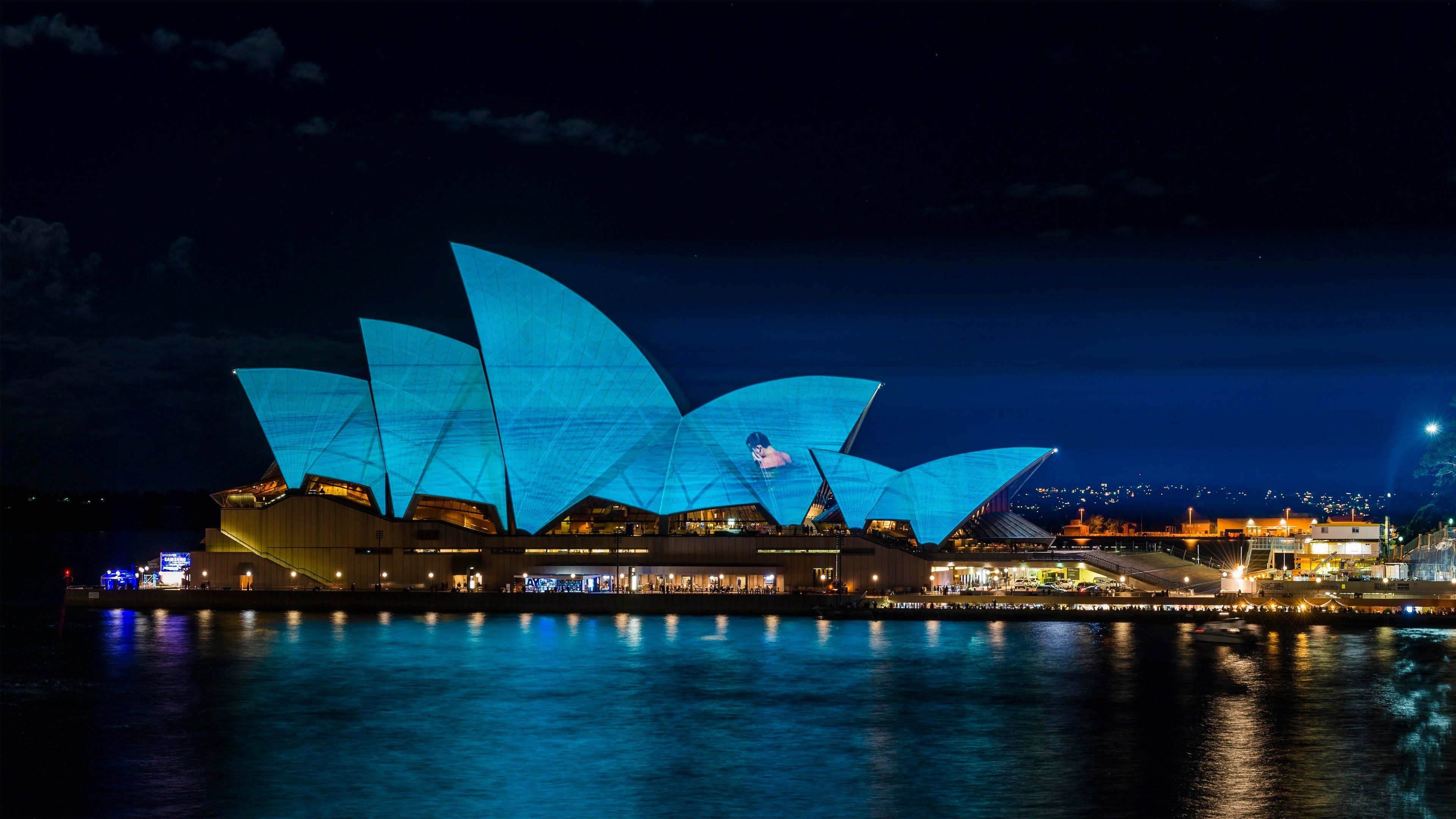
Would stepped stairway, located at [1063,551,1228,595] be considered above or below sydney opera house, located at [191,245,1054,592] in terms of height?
below

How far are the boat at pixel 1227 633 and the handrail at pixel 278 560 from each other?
3564 centimetres

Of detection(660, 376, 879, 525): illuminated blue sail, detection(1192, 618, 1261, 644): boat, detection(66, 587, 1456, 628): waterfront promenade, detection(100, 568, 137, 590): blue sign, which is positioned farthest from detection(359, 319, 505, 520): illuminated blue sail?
detection(1192, 618, 1261, 644): boat

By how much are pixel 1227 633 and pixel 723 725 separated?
22.8 meters

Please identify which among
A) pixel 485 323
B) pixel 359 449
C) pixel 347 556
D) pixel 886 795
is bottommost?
pixel 886 795

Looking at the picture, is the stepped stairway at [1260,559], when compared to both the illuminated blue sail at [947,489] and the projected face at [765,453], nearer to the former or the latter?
the illuminated blue sail at [947,489]

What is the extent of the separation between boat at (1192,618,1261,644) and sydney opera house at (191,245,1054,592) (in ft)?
45.1

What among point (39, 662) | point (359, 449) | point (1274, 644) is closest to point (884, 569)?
point (1274, 644)

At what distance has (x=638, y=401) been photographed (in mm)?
56969

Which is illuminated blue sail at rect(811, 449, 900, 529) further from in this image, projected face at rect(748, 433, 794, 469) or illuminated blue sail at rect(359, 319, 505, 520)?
illuminated blue sail at rect(359, 319, 505, 520)

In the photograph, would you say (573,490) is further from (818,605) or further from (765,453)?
(818,605)

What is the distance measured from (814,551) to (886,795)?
33.5m

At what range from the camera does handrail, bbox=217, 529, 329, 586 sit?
59094 mm

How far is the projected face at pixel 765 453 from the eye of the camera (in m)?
58.7

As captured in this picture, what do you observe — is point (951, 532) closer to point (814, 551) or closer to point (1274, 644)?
point (814, 551)
